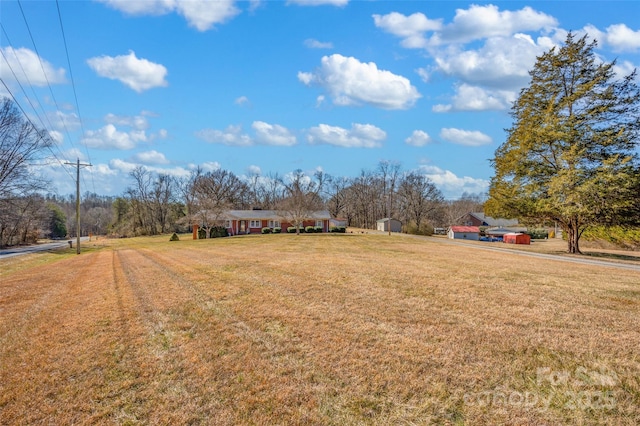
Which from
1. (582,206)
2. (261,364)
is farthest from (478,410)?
(582,206)

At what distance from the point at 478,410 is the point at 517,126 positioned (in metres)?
26.8

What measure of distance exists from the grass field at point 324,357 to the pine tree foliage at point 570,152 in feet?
47.5

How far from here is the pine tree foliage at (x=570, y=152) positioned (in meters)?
19.9

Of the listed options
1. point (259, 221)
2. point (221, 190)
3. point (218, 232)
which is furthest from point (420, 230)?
point (221, 190)

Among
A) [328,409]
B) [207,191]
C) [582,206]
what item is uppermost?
[207,191]

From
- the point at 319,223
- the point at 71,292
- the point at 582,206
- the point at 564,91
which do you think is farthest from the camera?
the point at 319,223

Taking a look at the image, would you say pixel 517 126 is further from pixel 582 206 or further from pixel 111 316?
pixel 111 316

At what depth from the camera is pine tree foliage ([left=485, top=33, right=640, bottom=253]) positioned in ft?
65.3

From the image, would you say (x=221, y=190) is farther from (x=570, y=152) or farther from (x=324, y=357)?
(x=324, y=357)

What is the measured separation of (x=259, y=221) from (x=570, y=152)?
132 ft

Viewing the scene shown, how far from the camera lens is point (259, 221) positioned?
52469 millimetres

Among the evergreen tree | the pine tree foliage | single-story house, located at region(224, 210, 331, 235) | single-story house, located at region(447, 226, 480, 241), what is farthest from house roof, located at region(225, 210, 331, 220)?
the evergreen tree

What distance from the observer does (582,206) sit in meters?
19.9

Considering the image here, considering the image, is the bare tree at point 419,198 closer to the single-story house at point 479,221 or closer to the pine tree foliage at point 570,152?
the single-story house at point 479,221
